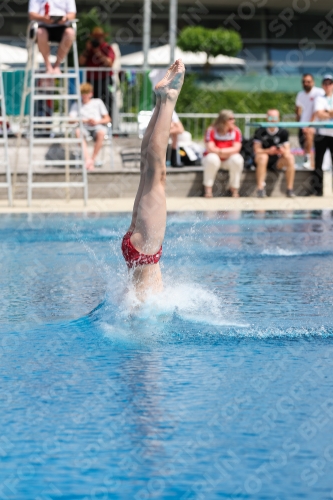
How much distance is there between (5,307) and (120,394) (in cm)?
204

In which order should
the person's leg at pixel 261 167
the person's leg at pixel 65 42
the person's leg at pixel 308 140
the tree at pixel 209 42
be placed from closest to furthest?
the person's leg at pixel 65 42, the person's leg at pixel 261 167, the person's leg at pixel 308 140, the tree at pixel 209 42

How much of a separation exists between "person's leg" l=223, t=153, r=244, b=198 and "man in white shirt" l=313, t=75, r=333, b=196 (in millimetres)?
1325

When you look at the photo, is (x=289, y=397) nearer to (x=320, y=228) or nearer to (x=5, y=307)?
(x=5, y=307)

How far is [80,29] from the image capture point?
93.1 ft

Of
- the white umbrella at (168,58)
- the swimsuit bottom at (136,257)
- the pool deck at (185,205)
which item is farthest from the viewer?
the white umbrella at (168,58)

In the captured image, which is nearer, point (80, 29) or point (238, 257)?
point (238, 257)

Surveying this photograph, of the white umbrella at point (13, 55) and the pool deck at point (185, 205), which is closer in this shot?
the pool deck at point (185, 205)

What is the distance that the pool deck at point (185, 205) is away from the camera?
11.7 meters

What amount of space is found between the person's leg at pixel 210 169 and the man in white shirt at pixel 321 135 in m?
1.62

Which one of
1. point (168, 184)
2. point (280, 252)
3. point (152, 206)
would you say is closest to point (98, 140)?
point (168, 184)

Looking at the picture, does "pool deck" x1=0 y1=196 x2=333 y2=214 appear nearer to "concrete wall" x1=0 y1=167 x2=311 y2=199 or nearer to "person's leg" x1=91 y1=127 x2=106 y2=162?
"concrete wall" x1=0 y1=167 x2=311 y2=199

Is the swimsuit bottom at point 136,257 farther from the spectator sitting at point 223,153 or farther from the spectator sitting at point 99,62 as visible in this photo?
the spectator sitting at point 99,62

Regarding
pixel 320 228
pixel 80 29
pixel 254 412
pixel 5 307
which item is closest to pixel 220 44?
pixel 80 29

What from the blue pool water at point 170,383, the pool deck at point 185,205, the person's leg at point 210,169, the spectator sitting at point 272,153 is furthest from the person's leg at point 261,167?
the blue pool water at point 170,383
